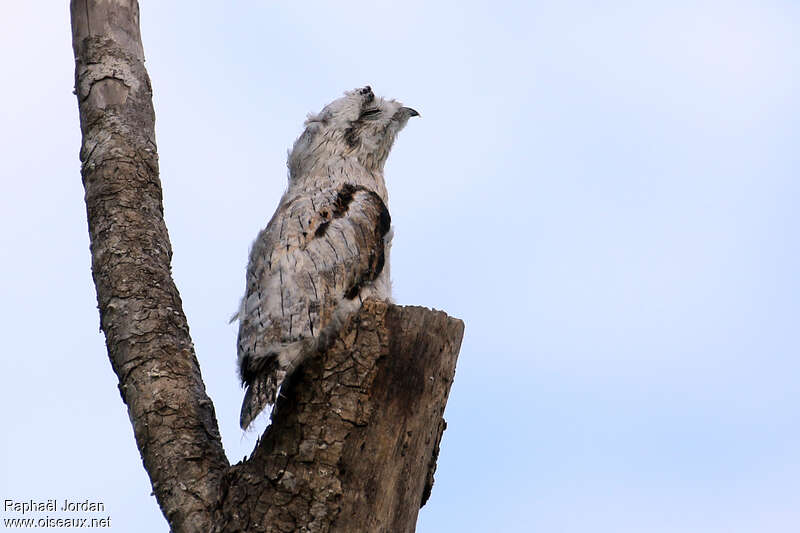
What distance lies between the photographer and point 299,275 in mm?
4145

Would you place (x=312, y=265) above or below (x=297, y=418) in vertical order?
above

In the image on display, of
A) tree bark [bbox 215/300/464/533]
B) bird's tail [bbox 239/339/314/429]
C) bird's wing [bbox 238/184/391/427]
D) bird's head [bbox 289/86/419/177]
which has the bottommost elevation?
tree bark [bbox 215/300/464/533]

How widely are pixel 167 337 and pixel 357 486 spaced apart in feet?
4.15

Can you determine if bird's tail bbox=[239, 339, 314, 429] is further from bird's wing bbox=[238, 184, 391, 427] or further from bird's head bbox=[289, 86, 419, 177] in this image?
bird's head bbox=[289, 86, 419, 177]

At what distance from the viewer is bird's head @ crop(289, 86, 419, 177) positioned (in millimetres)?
5371

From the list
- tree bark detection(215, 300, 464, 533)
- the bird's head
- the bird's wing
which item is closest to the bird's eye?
the bird's head

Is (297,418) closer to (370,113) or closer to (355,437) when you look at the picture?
(355,437)

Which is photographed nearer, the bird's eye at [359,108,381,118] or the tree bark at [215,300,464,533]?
the tree bark at [215,300,464,533]

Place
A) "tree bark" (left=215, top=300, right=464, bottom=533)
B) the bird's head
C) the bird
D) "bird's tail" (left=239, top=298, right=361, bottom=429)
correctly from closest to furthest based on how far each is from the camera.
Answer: "tree bark" (left=215, top=300, right=464, bottom=533) → "bird's tail" (left=239, top=298, right=361, bottom=429) → the bird → the bird's head

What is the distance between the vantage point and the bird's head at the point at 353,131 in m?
5.37

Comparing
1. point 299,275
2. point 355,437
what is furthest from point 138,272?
point 355,437

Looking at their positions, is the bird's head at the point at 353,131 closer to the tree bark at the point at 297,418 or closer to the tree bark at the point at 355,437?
the tree bark at the point at 297,418

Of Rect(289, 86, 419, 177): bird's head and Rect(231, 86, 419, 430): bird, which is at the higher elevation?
Rect(289, 86, 419, 177): bird's head

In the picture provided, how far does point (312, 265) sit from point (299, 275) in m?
0.08
